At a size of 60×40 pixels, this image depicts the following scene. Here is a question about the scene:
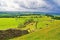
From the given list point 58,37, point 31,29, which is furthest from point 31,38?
point 58,37

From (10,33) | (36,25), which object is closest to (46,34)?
(36,25)

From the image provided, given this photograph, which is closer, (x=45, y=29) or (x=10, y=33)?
(x=10, y=33)

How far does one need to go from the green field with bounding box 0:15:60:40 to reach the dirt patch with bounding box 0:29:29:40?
0.36ft

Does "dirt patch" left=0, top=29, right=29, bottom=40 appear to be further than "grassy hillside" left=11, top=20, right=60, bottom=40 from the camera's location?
Yes

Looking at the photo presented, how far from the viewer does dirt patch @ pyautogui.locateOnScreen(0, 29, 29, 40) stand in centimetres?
404

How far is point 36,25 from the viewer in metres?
4.21

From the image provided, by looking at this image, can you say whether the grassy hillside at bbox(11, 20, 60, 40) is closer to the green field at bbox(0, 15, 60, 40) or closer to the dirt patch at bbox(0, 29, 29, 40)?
the green field at bbox(0, 15, 60, 40)

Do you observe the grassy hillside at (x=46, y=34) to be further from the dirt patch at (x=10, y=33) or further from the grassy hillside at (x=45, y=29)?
the dirt patch at (x=10, y=33)

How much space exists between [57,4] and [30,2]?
3.16 ft

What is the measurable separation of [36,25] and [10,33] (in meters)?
0.91

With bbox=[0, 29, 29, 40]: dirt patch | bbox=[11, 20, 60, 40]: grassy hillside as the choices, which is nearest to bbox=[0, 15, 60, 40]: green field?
bbox=[11, 20, 60, 40]: grassy hillside

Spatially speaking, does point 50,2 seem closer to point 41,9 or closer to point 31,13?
point 41,9

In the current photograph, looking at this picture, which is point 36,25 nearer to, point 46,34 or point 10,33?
point 46,34

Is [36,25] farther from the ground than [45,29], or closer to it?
farther from the ground
